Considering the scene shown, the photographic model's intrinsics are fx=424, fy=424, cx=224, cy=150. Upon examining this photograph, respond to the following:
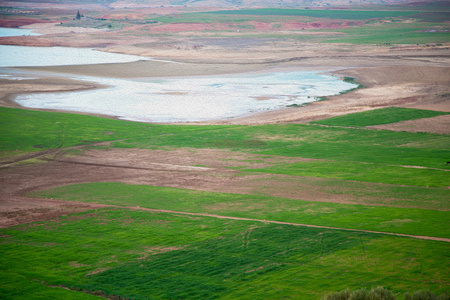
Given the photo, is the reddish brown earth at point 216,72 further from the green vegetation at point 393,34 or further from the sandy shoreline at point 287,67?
the green vegetation at point 393,34

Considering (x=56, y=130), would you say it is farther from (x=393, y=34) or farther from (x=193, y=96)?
(x=393, y=34)

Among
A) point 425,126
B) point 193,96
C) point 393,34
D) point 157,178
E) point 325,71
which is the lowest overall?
point 157,178

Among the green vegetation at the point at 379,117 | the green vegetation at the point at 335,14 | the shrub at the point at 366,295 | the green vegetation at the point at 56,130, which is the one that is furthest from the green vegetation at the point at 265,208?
the green vegetation at the point at 335,14

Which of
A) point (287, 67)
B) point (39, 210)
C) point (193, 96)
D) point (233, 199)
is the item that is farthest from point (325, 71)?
point (39, 210)

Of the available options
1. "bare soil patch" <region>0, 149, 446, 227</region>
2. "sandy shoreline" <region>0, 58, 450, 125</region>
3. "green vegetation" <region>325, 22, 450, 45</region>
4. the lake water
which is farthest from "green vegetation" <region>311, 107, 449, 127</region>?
"green vegetation" <region>325, 22, 450, 45</region>

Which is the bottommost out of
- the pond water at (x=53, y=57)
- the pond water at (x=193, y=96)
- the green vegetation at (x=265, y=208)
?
the green vegetation at (x=265, y=208)

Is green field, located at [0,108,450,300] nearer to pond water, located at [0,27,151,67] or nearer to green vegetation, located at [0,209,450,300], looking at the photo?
green vegetation, located at [0,209,450,300]
